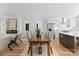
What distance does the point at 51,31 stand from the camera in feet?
8.20

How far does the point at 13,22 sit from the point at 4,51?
0.65 meters

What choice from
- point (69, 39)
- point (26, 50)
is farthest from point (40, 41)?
point (69, 39)

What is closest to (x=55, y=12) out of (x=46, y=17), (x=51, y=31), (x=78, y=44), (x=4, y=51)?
(x=46, y=17)

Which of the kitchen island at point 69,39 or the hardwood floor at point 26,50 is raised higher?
the kitchen island at point 69,39

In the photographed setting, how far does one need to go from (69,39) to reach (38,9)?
920 millimetres

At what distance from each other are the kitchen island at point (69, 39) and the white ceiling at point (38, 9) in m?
0.42

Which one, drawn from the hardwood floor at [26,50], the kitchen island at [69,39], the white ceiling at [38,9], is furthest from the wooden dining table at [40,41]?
the white ceiling at [38,9]

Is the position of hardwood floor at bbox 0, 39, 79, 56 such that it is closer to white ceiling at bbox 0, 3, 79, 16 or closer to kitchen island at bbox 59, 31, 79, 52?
kitchen island at bbox 59, 31, 79, 52

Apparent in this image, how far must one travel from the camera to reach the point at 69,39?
2506 millimetres

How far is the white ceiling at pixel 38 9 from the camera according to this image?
2477 mm

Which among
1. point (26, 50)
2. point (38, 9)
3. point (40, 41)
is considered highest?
point (38, 9)

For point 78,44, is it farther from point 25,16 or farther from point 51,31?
point 25,16

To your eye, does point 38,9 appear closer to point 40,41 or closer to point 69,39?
point 40,41

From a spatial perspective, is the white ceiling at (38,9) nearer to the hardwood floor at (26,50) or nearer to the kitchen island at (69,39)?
the kitchen island at (69,39)
